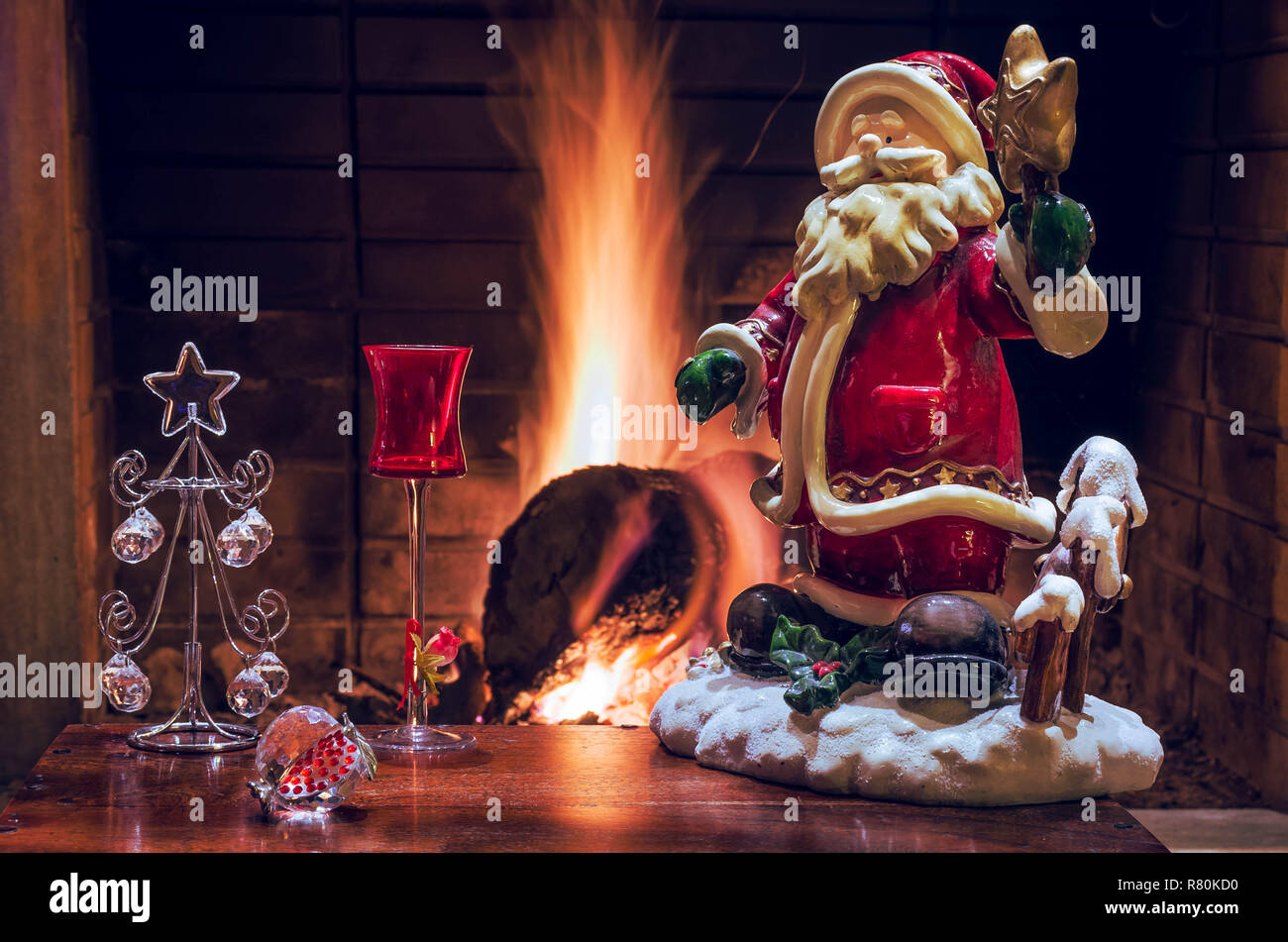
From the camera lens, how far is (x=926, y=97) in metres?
1.55

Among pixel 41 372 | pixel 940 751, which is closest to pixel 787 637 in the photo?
pixel 940 751

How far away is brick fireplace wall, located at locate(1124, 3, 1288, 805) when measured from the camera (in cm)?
240

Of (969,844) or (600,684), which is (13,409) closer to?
(600,684)

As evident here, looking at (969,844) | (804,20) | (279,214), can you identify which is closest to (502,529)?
(279,214)

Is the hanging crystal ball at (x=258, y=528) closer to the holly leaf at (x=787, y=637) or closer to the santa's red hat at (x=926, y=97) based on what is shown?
the holly leaf at (x=787, y=637)

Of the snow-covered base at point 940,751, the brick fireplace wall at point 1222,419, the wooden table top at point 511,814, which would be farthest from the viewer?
the brick fireplace wall at point 1222,419

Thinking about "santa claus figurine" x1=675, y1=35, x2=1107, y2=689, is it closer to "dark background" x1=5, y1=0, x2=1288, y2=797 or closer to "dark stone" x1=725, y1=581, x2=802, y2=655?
"dark stone" x1=725, y1=581, x2=802, y2=655

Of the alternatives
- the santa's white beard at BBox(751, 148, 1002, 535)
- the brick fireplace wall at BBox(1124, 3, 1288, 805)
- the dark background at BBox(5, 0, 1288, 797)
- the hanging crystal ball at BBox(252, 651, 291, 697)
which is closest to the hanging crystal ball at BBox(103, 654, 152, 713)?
the hanging crystal ball at BBox(252, 651, 291, 697)

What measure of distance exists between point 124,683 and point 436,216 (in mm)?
1329

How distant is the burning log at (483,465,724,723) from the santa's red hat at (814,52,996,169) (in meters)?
1.17

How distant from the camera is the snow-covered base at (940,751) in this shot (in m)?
1.39

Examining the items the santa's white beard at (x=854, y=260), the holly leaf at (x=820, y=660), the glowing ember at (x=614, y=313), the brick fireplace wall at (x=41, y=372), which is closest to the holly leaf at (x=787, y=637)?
the holly leaf at (x=820, y=660)

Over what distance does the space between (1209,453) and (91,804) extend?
198 centimetres
